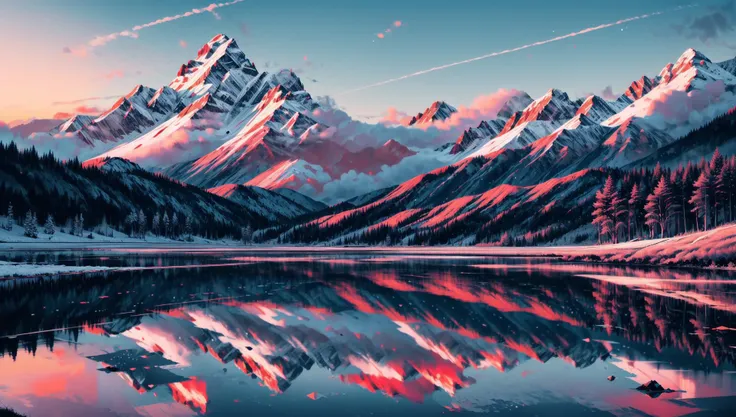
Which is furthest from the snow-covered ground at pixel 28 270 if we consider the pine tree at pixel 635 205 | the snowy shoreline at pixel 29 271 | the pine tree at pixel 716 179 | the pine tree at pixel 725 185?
Answer: the pine tree at pixel 725 185

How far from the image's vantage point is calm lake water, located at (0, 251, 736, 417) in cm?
2122

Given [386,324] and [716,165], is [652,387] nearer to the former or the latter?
[386,324]

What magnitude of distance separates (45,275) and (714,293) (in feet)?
210

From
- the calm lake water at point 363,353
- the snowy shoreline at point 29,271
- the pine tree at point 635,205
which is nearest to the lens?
the calm lake water at point 363,353

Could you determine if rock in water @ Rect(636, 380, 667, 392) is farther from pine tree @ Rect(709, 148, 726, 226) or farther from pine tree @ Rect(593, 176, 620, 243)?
pine tree @ Rect(593, 176, 620, 243)

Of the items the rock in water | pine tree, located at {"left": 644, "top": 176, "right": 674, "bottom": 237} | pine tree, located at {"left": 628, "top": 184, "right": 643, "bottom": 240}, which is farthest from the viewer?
pine tree, located at {"left": 628, "top": 184, "right": 643, "bottom": 240}

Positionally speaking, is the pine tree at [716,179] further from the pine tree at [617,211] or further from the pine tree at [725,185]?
the pine tree at [617,211]

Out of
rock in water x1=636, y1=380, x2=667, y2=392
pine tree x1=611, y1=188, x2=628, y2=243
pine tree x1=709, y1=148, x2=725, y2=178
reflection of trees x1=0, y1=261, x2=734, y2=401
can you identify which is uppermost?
pine tree x1=709, y1=148, x2=725, y2=178

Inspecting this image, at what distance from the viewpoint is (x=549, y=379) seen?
24391 mm

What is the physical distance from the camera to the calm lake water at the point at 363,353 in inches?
835

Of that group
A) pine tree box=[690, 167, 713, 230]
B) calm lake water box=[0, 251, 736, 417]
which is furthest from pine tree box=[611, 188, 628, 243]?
calm lake water box=[0, 251, 736, 417]

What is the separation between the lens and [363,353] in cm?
2950

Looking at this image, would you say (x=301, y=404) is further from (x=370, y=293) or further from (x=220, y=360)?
(x=370, y=293)

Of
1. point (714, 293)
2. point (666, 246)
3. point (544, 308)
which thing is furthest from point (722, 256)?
point (544, 308)
